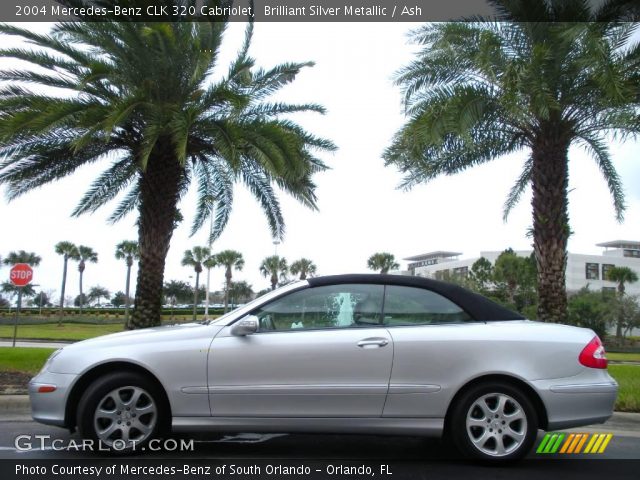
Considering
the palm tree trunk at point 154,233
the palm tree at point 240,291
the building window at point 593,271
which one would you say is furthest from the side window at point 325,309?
the building window at point 593,271

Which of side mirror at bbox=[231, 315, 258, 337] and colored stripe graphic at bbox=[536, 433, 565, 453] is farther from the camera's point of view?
colored stripe graphic at bbox=[536, 433, 565, 453]

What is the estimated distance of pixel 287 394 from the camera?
4.57 m

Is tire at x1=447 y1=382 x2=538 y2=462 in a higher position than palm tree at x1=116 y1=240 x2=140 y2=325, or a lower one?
lower

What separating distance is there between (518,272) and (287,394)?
6054cm

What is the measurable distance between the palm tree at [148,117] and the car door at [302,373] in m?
6.00

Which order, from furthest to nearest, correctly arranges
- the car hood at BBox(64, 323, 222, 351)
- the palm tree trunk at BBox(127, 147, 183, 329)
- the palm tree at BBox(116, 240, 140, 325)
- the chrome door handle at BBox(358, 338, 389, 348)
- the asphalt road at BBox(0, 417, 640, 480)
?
the palm tree at BBox(116, 240, 140, 325) → the palm tree trunk at BBox(127, 147, 183, 329) → the car hood at BBox(64, 323, 222, 351) → the chrome door handle at BBox(358, 338, 389, 348) → the asphalt road at BBox(0, 417, 640, 480)

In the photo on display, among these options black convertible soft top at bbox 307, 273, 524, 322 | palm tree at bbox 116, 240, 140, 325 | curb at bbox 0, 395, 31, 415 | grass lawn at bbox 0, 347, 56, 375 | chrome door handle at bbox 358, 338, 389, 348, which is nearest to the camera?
chrome door handle at bbox 358, 338, 389, 348

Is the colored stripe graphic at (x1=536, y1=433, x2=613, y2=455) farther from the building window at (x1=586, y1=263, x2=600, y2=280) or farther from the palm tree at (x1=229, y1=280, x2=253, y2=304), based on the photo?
the building window at (x1=586, y1=263, x2=600, y2=280)

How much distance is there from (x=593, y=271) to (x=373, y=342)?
9771cm

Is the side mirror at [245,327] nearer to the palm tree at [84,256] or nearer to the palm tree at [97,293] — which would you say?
the palm tree at [84,256]

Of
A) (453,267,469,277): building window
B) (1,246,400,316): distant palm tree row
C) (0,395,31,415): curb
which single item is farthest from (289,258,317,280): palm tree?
(0,395,31,415): curb

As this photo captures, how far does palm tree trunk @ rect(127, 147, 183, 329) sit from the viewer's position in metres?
11.6

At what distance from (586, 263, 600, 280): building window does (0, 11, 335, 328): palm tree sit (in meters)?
89.8

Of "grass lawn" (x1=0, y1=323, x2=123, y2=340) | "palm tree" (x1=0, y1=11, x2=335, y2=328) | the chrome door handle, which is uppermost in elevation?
"palm tree" (x1=0, y1=11, x2=335, y2=328)
